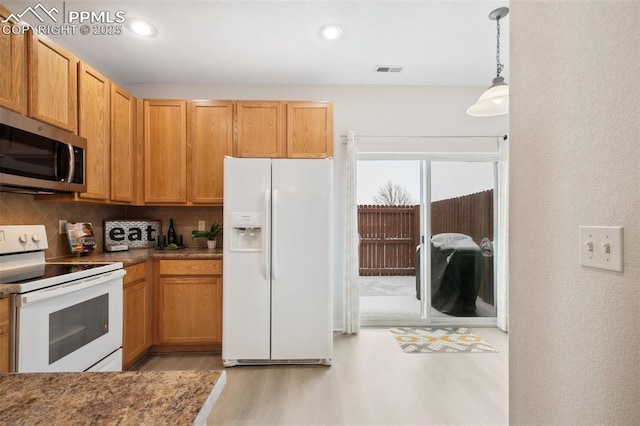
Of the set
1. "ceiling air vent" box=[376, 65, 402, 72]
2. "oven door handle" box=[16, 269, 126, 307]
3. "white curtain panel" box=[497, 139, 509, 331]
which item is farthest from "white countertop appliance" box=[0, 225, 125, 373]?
"white curtain panel" box=[497, 139, 509, 331]

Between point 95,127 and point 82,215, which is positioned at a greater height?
point 95,127

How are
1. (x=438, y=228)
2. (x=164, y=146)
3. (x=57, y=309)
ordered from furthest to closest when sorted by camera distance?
1. (x=438, y=228)
2. (x=164, y=146)
3. (x=57, y=309)

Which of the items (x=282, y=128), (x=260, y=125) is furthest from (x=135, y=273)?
(x=282, y=128)

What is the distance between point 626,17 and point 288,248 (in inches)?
92.3

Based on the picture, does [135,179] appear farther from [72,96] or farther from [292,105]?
[292,105]

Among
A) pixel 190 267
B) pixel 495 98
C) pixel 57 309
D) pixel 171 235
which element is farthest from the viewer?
pixel 171 235

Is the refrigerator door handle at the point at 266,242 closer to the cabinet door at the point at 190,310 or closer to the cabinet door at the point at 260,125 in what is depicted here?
the cabinet door at the point at 190,310

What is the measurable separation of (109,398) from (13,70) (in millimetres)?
2198

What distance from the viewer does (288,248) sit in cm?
275

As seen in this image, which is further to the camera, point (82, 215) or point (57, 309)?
point (82, 215)

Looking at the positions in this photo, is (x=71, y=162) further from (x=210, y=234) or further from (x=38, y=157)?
(x=210, y=234)

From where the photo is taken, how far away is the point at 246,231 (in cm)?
275

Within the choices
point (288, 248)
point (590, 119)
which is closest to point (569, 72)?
point (590, 119)

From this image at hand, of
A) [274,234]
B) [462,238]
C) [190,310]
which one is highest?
[274,234]
